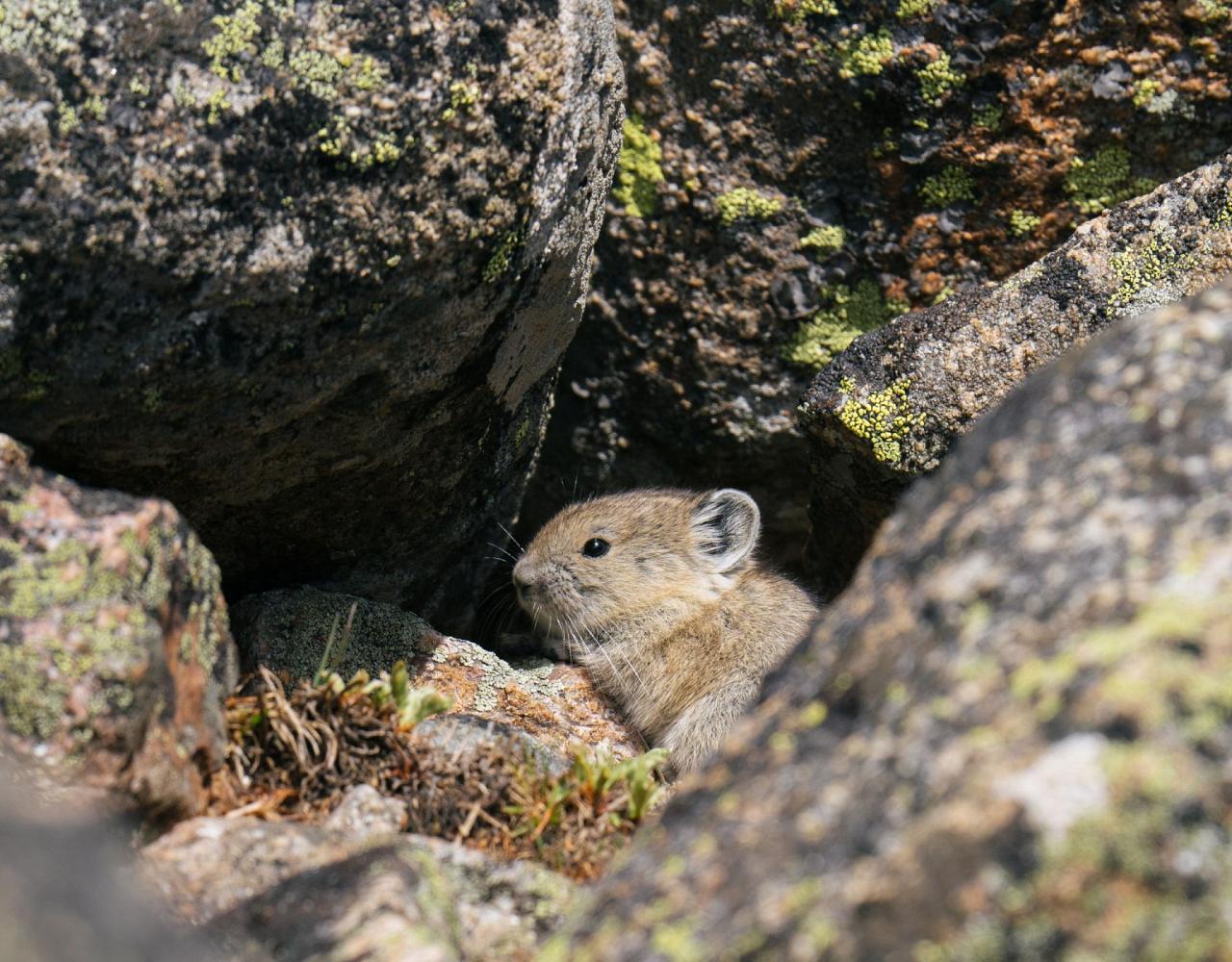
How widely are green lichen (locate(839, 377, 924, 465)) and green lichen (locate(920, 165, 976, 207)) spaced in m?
1.16

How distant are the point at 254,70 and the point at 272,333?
902mm

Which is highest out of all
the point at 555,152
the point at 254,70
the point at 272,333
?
the point at 555,152

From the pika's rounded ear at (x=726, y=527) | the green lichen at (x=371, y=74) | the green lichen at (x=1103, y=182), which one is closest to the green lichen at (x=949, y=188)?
the green lichen at (x=1103, y=182)

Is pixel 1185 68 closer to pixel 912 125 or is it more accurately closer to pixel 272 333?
pixel 912 125

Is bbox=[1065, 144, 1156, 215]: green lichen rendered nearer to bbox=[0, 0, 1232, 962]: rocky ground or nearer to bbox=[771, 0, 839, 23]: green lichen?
bbox=[0, 0, 1232, 962]: rocky ground

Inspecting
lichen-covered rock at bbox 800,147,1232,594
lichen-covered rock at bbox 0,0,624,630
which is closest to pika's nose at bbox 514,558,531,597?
lichen-covered rock at bbox 800,147,1232,594

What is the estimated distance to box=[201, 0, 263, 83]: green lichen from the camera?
4.21 m

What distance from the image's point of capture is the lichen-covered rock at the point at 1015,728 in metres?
2.43

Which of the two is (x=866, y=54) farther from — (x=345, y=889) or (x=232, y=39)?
(x=345, y=889)

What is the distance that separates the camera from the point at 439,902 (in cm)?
357

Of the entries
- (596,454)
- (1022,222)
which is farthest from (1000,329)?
(596,454)

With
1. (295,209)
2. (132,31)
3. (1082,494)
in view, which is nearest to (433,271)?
(295,209)

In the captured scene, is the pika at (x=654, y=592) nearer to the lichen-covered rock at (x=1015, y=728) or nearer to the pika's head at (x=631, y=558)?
the pika's head at (x=631, y=558)

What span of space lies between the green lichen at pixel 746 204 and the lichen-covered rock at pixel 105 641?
3.94m
